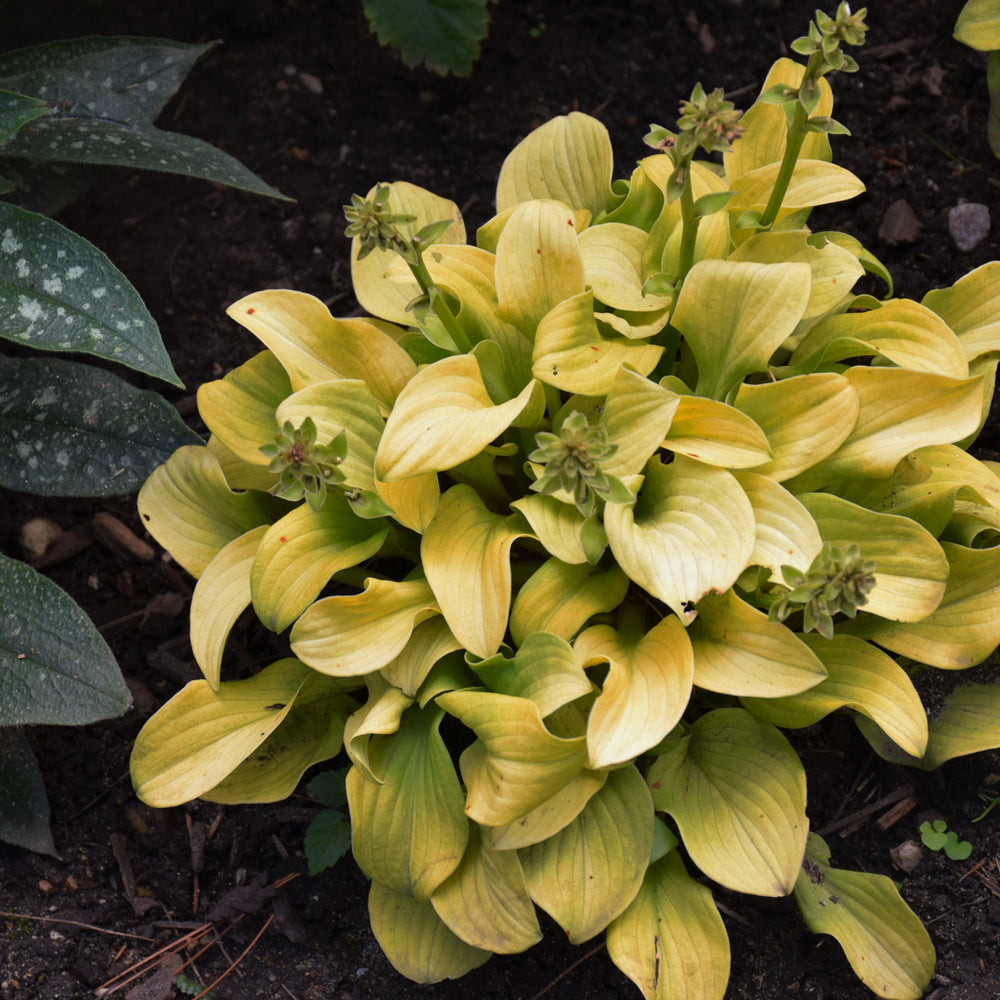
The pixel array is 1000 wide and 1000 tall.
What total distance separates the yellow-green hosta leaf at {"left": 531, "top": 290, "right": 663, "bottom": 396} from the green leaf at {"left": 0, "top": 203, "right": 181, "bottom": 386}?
57 cm

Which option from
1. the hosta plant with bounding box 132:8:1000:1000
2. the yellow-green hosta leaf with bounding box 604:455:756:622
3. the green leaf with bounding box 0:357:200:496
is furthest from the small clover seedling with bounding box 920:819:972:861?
the green leaf with bounding box 0:357:200:496

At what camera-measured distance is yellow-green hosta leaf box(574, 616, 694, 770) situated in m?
1.27

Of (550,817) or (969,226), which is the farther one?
(969,226)

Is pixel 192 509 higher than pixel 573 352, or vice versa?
pixel 573 352

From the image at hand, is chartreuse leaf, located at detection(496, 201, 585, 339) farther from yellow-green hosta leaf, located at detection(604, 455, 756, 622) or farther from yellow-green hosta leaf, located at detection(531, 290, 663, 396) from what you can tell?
yellow-green hosta leaf, located at detection(604, 455, 756, 622)

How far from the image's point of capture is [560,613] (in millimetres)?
1455

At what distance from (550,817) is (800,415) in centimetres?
70

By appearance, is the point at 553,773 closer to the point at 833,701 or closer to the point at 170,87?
the point at 833,701

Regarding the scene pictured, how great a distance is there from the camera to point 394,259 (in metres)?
1.69

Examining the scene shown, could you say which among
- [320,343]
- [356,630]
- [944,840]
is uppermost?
[320,343]

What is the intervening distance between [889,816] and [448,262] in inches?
48.2

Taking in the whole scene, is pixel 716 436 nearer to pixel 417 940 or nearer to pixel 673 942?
pixel 673 942

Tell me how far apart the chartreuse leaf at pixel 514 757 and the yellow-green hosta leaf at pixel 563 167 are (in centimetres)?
93

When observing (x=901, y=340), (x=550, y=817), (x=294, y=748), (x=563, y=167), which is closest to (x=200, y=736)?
(x=294, y=748)
